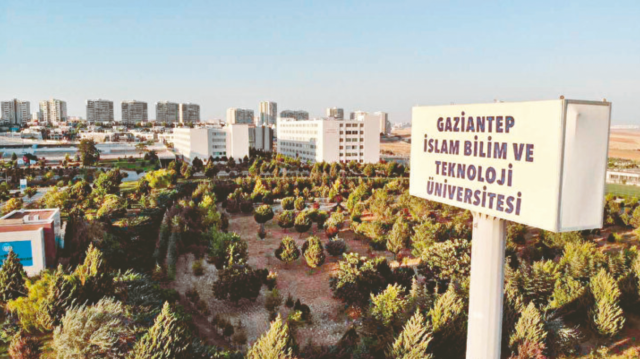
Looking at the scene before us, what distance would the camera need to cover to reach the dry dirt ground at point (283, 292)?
2278cm

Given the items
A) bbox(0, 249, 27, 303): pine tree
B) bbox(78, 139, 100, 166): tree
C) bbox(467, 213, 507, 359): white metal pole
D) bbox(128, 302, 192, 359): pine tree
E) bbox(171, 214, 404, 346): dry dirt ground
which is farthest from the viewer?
bbox(78, 139, 100, 166): tree

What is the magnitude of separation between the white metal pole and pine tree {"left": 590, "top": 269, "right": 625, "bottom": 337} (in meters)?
11.6

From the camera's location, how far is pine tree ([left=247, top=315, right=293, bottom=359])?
572 inches

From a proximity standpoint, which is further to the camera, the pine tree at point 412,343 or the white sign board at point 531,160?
the pine tree at point 412,343

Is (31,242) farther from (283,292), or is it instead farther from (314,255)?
(314,255)

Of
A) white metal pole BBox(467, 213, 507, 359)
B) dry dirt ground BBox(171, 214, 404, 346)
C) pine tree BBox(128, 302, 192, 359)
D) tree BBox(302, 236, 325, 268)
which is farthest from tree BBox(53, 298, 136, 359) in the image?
tree BBox(302, 236, 325, 268)

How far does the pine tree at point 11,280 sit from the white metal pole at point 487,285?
21175mm

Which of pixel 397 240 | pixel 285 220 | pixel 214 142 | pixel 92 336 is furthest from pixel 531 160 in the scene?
pixel 214 142

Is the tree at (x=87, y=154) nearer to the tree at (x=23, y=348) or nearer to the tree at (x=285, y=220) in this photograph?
the tree at (x=285, y=220)

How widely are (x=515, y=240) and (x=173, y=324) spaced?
30.7 meters

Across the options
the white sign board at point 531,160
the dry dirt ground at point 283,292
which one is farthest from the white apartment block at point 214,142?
the white sign board at point 531,160

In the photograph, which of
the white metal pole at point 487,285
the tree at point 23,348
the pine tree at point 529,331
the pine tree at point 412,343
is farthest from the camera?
the pine tree at point 529,331

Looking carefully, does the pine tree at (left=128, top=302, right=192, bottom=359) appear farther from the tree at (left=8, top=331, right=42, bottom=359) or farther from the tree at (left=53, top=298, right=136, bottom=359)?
the tree at (left=8, top=331, right=42, bottom=359)

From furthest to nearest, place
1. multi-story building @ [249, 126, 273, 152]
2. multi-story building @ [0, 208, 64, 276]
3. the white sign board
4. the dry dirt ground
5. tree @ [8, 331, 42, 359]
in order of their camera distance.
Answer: multi-story building @ [249, 126, 273, 152] < multi-story building @ [0, 208, 64, 276] < the dry dirt ground < tree @ [8, 331, 42, 359] < the white sign board
